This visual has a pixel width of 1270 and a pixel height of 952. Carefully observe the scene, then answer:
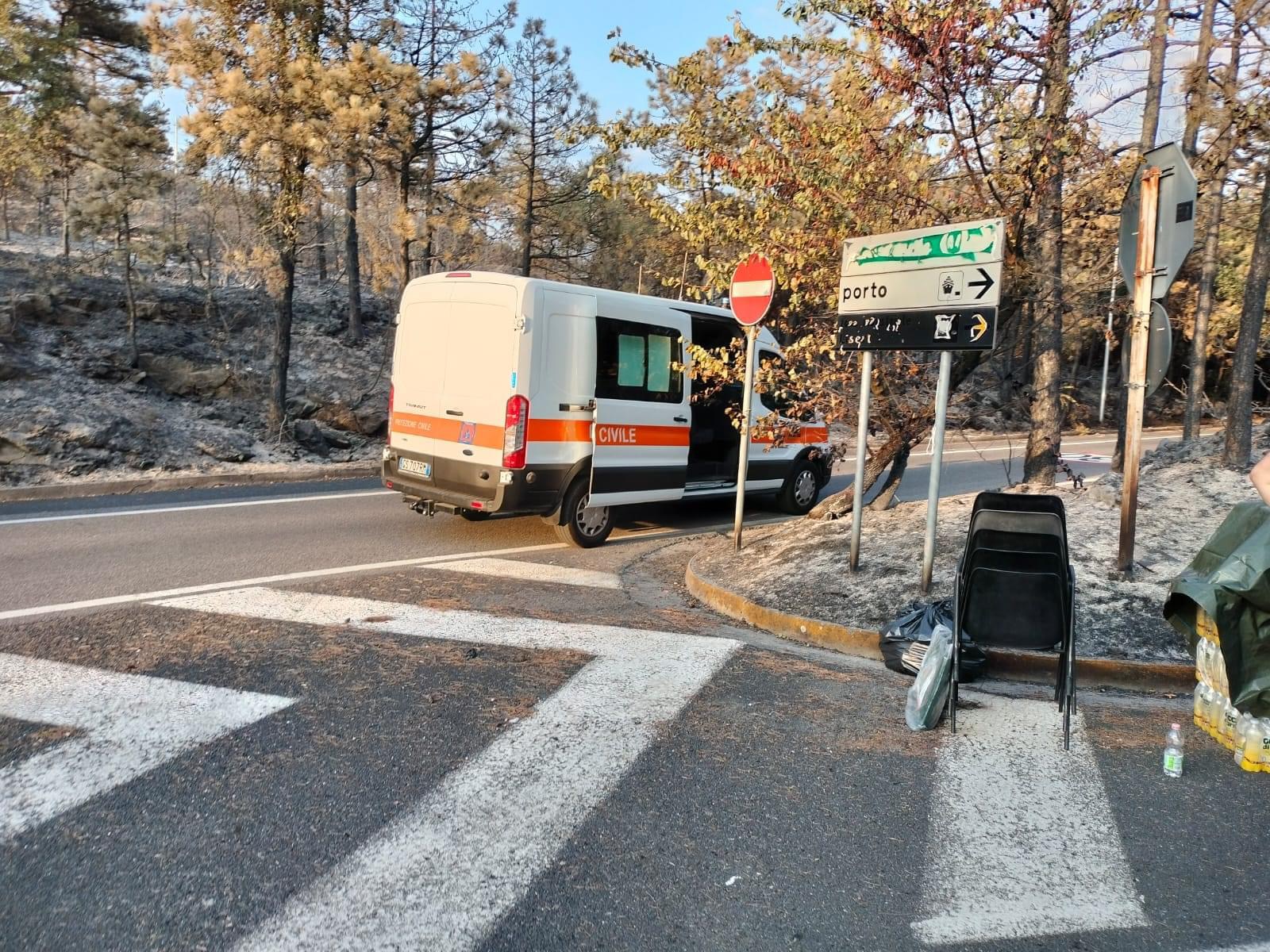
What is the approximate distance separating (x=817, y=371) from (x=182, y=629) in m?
5.81

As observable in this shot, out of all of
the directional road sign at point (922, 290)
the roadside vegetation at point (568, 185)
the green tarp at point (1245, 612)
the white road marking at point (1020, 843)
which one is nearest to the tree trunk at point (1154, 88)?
the roadside vegetation at point (568, 185)

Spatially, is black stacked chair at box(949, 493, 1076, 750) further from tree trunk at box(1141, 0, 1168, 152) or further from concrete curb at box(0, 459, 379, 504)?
concrete curb at box(0, 459, 379, 504)

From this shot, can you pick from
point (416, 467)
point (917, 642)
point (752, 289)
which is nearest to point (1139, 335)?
point (917, 642)

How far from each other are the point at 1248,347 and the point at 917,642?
6.55 meters

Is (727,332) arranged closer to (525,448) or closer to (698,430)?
(698,430)

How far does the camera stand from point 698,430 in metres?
10.7

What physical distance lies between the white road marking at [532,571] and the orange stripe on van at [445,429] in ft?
3.37

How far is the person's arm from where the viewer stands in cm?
333

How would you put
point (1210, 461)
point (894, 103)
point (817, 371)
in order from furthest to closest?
1. point (1210, 461)
2. point (817, 371)
3. point (894, 103)

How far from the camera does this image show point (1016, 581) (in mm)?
4531

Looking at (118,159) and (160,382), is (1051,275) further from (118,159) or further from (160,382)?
(160,382)

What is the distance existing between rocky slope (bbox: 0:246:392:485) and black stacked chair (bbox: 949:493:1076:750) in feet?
37.5

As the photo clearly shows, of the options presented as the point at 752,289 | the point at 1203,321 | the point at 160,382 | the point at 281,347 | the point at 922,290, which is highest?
the point at 1203,321

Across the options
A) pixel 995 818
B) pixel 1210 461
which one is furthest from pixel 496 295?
pixel 1210 461
